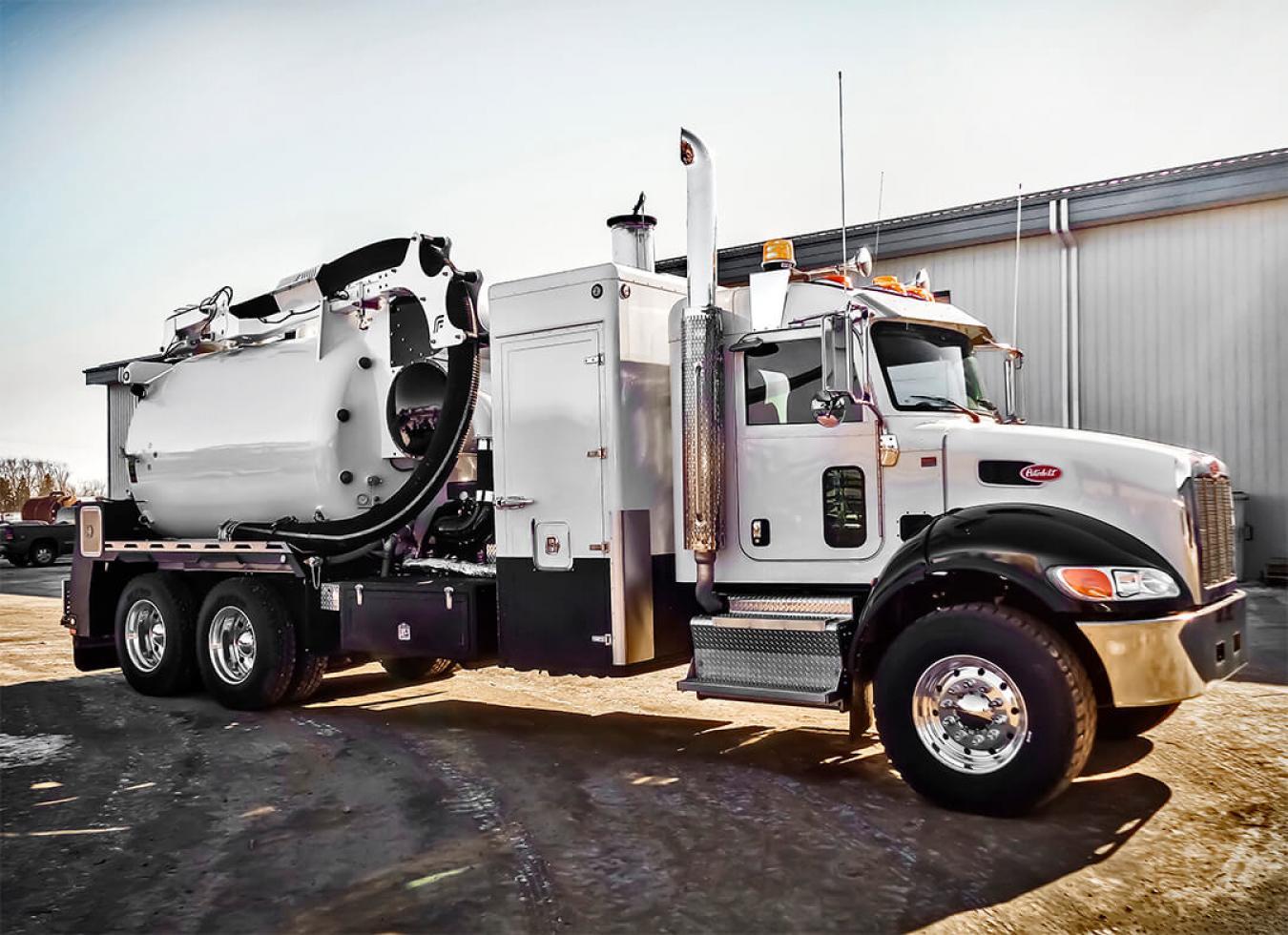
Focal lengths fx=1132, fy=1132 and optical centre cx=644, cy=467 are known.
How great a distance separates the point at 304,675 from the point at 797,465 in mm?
4617

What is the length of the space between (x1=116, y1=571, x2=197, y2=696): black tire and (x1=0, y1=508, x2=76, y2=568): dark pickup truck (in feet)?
68.7

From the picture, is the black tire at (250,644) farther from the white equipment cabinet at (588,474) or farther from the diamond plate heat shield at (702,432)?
the diamond plate heat shield at (702,432)

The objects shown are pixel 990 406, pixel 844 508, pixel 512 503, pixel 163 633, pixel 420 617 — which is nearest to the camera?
pixel 844 508

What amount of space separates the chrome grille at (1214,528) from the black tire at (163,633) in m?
7.83

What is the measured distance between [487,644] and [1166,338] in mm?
11976

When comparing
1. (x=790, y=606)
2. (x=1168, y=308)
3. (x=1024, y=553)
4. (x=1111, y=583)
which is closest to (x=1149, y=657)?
(x=1111, y=583)

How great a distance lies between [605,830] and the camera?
5.48 meters

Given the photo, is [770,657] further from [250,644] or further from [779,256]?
[250,644]

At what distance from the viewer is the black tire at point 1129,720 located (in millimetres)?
6754

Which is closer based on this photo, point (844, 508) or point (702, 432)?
point (844, 508)

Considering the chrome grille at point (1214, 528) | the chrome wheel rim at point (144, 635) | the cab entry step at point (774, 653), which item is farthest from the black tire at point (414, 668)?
the chrome grille at point (1214, 528)

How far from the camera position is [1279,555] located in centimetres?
1510

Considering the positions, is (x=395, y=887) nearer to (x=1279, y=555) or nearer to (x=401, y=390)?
(x=401, y=390)

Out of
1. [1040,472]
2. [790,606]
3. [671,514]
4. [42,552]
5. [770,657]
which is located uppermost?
[1040,472]
